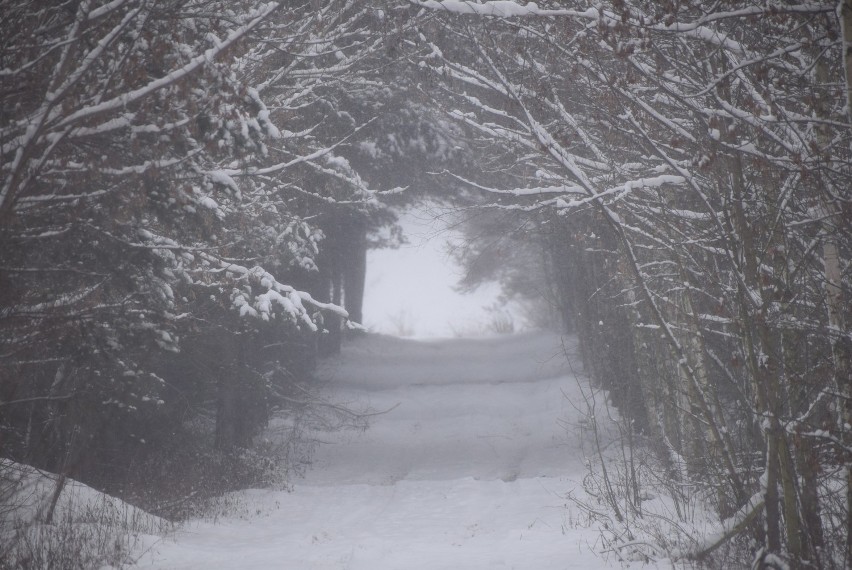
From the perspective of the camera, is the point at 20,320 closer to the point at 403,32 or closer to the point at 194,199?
the point at 194,199

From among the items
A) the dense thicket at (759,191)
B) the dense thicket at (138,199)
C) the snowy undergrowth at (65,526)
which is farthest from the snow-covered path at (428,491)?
the dense thicket at (759,191)

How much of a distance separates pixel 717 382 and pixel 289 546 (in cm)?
641

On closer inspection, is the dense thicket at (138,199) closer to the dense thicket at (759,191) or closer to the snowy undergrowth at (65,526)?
the snowy undergrowth at (65,526)

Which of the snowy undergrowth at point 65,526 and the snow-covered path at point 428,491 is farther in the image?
the snow-covered path at point 428,491

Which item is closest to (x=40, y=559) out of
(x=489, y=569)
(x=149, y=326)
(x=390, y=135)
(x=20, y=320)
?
(x=149, y=326)

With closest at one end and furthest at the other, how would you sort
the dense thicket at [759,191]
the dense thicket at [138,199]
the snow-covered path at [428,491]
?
the dense thicket at [759,191] < the dense thicket at [138,199] < the snow-covered path at [428,491]

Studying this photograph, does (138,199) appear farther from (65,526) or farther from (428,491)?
(428,491)

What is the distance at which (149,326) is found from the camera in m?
6.71

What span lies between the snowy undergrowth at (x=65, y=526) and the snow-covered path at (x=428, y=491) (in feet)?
1.19

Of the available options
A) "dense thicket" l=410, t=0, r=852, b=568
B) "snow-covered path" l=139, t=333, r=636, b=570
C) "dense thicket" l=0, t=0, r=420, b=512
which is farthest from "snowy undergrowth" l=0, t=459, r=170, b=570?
"dense thicket" l=410, t=0, r=852, b=568

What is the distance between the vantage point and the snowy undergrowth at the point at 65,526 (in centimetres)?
603

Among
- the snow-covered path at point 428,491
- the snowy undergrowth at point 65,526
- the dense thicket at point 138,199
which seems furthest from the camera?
the snow-covered path at point 428,491

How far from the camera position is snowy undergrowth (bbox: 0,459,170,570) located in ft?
19.8

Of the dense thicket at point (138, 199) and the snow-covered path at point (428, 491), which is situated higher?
the dense thicket at point (138, 199)
